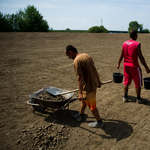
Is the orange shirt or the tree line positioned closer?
the orange shirt

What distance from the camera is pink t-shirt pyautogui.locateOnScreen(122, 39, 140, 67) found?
13.8 ft

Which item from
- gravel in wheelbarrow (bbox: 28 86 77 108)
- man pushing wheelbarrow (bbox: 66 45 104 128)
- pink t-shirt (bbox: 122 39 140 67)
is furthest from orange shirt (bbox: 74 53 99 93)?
pink t-shirt (bbox: 122 39 140 67)

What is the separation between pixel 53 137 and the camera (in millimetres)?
3367

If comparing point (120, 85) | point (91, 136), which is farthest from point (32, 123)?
point (120, 85)

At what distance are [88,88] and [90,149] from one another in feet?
4.10

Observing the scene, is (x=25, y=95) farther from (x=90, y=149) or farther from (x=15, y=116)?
(x=90, y=149)

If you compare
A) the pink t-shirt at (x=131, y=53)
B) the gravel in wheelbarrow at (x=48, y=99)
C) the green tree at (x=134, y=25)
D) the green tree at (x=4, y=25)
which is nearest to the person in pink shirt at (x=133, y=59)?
the pink t-shirt at (x=131, y=53)

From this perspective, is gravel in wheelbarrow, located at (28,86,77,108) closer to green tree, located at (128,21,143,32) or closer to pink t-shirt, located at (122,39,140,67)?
pink t-shirt, located at (122,39,140,67)

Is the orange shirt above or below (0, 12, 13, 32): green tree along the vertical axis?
below

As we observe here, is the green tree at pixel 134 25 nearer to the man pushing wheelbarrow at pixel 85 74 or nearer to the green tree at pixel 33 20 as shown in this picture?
the green tree at pixel 33 20

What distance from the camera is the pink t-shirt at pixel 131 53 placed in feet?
13.8

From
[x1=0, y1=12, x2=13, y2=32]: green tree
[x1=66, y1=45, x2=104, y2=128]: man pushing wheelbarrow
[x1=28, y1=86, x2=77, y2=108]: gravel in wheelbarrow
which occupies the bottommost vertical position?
[x1=28, y1=86, x2=77, y2=108]: gravel in wheelbarrow

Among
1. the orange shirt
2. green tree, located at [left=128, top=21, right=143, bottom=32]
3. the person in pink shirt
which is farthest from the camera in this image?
green tree, located at [left=128, top=21, right=143, bottom=32]

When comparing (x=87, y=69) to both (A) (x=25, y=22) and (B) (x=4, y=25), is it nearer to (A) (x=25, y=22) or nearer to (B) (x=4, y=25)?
(B) (x=4, y=25)
